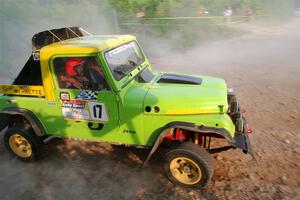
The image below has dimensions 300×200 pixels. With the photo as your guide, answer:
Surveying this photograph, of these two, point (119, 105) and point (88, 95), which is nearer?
point (119, 105)

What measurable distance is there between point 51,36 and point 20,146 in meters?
1.92

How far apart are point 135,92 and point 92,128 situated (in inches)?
34.0

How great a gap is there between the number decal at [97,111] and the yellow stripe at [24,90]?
85cm

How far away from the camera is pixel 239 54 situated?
1282cm

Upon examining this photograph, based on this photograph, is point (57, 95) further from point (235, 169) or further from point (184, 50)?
point (184, 50)

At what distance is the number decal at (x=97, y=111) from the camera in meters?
4.06

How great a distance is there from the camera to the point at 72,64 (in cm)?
408

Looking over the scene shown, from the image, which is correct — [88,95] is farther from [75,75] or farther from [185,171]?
[185,171]

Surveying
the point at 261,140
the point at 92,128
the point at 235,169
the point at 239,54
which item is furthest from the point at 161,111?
the point at 239,54

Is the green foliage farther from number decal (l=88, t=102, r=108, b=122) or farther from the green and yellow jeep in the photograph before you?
number decal (l=88, t=102, r=108, b=122)

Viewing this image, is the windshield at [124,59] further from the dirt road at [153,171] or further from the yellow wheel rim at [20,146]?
the yellow wheel rim at [20,146]

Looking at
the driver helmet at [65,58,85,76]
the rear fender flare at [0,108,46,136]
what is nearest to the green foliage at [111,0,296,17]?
the rear fender flare at [0,108,46,136]

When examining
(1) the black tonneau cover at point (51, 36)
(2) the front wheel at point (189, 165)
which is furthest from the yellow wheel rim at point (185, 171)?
(1) the black tonneau cover at point (51, 36)

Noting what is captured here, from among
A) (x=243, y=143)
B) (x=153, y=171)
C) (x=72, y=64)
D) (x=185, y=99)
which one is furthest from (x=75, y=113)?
(x=243, y=143)
